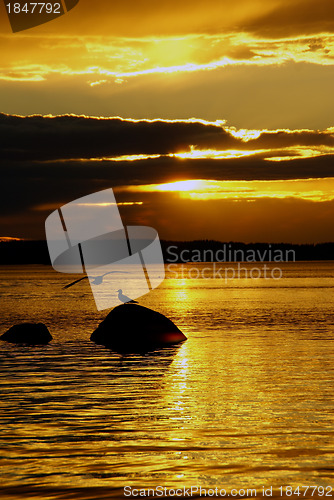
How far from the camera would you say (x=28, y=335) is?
108ft

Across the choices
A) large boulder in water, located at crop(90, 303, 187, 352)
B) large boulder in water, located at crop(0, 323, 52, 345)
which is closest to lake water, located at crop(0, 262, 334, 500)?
large boulder in water, located at crop(90, 303, 187, 352)

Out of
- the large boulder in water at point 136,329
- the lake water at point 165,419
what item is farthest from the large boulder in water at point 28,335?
the large boulder in water at point 136,329

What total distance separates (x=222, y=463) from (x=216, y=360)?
14.1 m

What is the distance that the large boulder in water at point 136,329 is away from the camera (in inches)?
1179

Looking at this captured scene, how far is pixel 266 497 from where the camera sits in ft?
33.2

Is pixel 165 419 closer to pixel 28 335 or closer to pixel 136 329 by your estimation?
pixel 136 329

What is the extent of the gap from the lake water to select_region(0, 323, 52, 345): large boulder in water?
1.89 m

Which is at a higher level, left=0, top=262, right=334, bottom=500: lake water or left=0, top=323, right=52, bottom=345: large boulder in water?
left=0, top=262, right=334, bottom=500: lake water

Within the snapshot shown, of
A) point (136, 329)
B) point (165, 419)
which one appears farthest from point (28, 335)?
point (165, 419)

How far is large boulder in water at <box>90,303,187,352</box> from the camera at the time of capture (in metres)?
29.9

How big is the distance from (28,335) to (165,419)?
18.6 m

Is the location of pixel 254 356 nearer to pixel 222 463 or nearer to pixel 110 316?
pixel 110 316

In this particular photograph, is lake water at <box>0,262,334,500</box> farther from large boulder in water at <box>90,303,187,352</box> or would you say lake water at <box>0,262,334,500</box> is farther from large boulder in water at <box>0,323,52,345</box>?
large boulder in water at <box>0,323,52,345</box>

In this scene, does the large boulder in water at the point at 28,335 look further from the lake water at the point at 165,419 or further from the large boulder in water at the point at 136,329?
the large boulder in water at the point at 136,329
